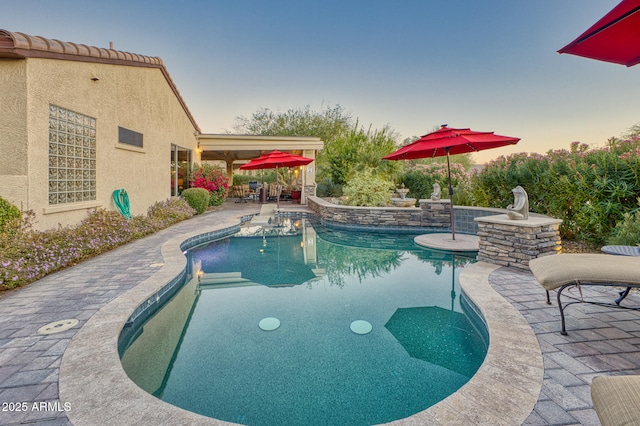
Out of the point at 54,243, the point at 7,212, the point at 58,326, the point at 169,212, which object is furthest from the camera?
the point at 169,212

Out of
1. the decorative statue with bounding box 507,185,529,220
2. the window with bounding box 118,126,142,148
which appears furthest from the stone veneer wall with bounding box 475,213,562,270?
the window with bounding box 118,126,142,148

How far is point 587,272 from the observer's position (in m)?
2.55

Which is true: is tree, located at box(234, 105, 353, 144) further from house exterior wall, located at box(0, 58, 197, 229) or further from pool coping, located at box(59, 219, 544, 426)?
pool coping, located at box(59, 219, 544, 426)

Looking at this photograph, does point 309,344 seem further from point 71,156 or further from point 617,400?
point 71,156

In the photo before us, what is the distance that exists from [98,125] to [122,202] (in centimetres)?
203

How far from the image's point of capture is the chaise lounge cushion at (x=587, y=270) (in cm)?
249

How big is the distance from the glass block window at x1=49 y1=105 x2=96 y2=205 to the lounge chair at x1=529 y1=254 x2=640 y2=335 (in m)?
7.82

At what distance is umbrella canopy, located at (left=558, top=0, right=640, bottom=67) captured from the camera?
220 centimetres

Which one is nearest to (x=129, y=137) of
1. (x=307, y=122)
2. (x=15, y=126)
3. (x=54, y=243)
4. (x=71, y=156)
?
(x=71, y=156)

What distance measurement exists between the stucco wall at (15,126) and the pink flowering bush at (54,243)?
608 millimetres

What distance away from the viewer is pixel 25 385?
80.0 inches

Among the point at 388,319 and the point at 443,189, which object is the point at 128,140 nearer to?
the point at 388,319

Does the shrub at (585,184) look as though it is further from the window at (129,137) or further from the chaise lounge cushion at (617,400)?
the window at (129,137)

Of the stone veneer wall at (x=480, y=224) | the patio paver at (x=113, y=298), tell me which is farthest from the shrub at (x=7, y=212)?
the stone veneer wall at (x=480, y=224)
